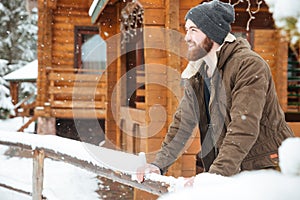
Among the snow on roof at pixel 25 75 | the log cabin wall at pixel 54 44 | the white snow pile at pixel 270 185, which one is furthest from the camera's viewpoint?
the snow on roof at pixel 25 75

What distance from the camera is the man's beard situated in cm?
266

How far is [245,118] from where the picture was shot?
2.22 metres

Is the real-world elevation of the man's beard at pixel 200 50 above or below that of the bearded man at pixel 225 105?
above

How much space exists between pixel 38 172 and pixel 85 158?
55.4 inches

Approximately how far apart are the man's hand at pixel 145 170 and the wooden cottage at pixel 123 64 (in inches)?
118

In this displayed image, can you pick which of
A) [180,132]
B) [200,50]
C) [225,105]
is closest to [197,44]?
[200,50]

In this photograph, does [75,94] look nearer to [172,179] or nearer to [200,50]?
[200,50]

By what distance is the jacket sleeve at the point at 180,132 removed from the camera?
9.20 feet

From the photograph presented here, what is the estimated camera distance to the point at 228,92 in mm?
2453

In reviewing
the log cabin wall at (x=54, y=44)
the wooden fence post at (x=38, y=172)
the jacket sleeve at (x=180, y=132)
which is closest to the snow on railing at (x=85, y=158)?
the wooden fence post at (x=38, y=172)

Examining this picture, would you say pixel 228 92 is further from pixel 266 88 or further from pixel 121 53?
pixel 121 53

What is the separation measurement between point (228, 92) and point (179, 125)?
Answer: 55 cm

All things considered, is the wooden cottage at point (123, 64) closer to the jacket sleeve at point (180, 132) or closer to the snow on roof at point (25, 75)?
the jacket sleeve at point (180, 132)

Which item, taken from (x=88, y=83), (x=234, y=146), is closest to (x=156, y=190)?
(x=234, y=146)
